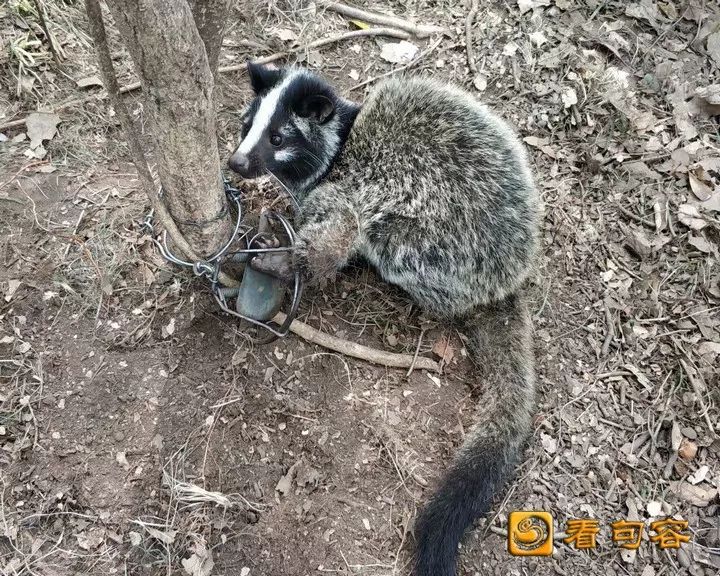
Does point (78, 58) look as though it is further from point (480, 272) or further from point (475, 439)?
point (475, 439)

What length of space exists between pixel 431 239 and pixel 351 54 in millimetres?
2161

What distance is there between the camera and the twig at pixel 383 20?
507cm

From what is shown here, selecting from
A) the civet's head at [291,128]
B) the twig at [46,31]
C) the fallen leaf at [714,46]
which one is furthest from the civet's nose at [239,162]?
the fallen leaf at [714,46]

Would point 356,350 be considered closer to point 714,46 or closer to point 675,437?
point 675,437

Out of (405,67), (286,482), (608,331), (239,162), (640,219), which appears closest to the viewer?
(286,482)

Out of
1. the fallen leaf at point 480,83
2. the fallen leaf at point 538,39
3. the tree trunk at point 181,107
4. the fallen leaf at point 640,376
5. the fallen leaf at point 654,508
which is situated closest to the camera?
the tree trunk at point 181,107

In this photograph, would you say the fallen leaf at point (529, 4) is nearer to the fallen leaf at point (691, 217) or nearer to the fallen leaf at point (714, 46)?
the fallen leaf at point (714, 46)

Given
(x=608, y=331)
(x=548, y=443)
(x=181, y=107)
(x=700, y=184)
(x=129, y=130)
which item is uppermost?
(x=181, y=107)

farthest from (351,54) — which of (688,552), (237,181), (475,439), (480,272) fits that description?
(688,552)

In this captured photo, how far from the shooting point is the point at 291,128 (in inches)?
158

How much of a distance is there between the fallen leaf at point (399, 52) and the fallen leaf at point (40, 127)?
2.67 m

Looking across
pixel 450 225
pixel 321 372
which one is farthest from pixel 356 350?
pixel 450 225

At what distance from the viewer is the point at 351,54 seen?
497 centimetres

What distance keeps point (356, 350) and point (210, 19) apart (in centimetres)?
207
